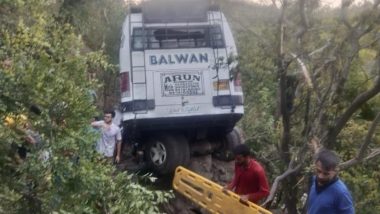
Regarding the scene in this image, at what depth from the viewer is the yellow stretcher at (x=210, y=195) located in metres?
7.27

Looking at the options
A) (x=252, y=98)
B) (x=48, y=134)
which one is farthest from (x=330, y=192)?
(x=252, y=98)

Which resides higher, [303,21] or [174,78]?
[303,21]

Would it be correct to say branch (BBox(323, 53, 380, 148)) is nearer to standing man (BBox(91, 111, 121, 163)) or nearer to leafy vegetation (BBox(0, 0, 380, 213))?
leafy vegetation (BBox(0, 0, 380, 213))

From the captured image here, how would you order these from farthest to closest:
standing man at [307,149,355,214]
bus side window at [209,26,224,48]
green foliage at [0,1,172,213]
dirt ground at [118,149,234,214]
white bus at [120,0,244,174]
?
bus side window at [209,26,224,48], white bus at [120,0,244,174], dirt ground at [118,149,234,214], standing man at [307,149,355,214], green foliage at [0,1,172,213]

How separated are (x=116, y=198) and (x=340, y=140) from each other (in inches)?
176

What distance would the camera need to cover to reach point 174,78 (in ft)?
33.5

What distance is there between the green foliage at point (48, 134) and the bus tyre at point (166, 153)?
5548 millimetres

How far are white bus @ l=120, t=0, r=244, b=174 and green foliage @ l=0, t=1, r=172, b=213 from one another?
5533 mm

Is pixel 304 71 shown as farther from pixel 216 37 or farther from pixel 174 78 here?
pixel 216 37

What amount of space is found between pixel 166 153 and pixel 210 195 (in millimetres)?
2069

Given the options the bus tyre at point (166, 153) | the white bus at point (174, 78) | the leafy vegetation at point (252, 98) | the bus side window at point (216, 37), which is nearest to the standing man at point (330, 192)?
the leafy vegetation at point (252, 98)

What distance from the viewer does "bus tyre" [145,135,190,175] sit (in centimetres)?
1018

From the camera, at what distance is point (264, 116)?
1149cm

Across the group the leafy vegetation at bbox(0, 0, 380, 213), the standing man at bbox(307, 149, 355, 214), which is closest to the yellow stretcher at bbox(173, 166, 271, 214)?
the leafy vegetation at bbox(0, 0, 380, 213)
